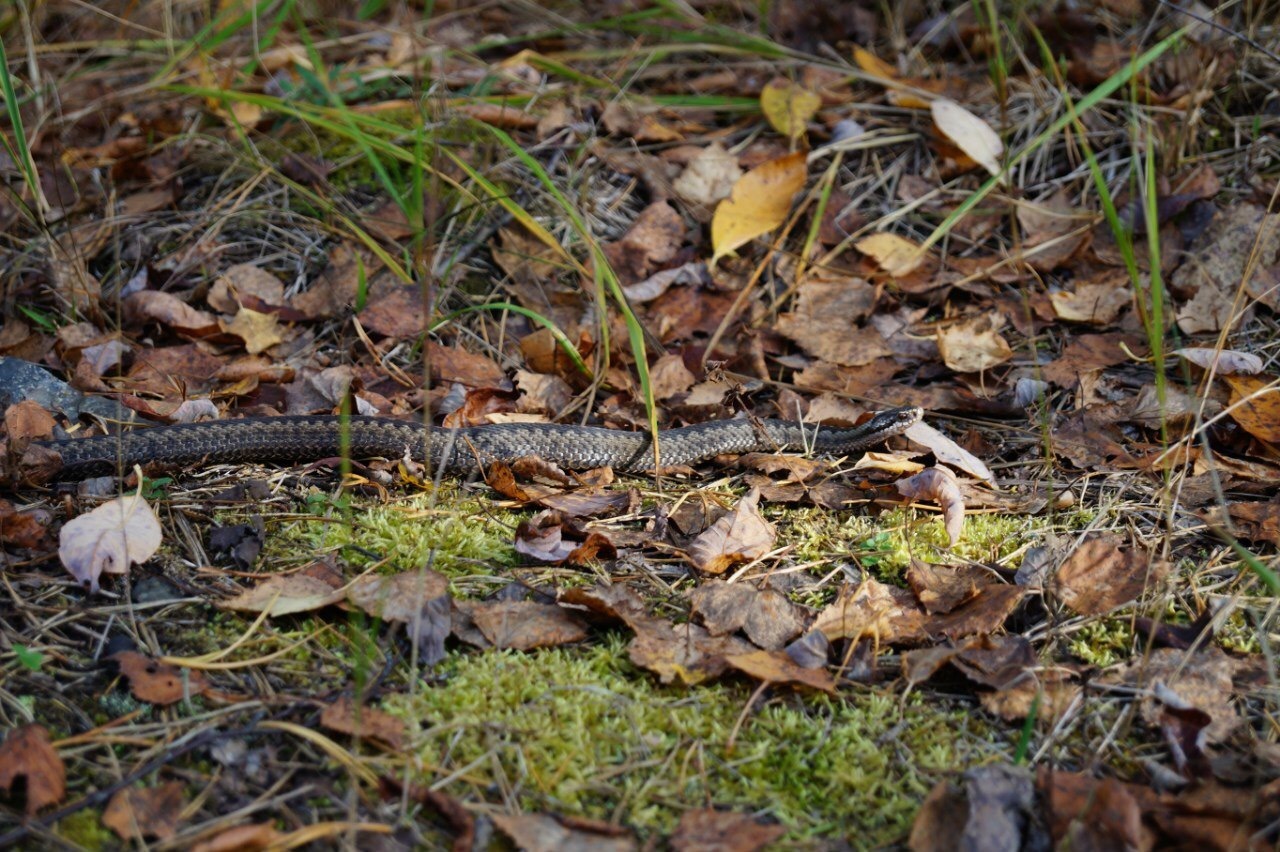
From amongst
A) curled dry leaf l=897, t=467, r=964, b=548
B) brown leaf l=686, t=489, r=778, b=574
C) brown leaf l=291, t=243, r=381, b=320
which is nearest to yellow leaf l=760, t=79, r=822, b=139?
brown leaf l=291, t=243, r=381, b=320

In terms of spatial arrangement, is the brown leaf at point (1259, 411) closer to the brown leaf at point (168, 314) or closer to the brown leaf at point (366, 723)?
the brown leaf at point (366, 723)

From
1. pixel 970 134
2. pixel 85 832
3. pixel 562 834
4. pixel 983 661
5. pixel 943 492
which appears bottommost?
pixel 943 492

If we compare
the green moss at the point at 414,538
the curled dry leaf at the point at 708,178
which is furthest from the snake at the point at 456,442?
the curled dry leaf at the point at 708,178

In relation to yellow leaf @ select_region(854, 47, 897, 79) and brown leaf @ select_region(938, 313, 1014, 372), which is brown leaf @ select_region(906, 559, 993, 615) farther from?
yellow leaf @ select_region(854, 47, 897, 79)

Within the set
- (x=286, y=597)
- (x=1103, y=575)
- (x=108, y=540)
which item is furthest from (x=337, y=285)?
(x=1103, y=575)

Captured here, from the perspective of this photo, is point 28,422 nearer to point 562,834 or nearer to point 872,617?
point 562,834

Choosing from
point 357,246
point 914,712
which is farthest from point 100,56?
point 914,712
